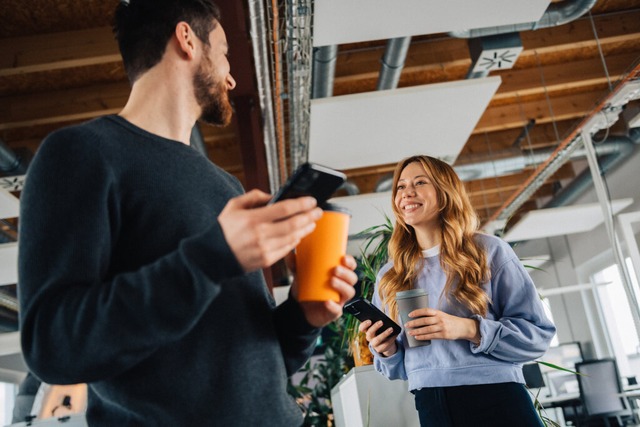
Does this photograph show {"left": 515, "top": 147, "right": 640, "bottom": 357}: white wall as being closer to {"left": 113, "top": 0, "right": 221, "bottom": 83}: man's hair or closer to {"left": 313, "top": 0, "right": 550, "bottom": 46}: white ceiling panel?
{"left": 313, "top": 0, "right": 550, "bottom": 46}: white ceiling panel

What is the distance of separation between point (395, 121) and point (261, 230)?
4.35m

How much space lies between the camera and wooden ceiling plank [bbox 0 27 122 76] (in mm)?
4406

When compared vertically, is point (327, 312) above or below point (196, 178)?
below

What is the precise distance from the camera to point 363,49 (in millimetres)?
5422

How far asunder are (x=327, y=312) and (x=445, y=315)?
970 millimetres

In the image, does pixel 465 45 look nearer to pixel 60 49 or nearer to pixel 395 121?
pixel 395 121

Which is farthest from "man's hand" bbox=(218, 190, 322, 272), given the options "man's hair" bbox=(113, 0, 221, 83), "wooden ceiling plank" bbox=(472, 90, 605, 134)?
"wooden ceiling plank" bbox=(472, 90, 605, 134)

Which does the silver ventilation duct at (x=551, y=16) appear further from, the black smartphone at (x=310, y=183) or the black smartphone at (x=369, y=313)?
the black smartphone at (x=310, y=183)

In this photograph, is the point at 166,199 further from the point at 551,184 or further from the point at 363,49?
the point at 551,184

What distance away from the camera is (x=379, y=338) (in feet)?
6.04

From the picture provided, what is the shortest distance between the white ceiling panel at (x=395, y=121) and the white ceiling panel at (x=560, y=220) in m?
2.53

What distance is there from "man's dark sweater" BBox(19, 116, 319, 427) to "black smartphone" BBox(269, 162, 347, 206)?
0.09 m

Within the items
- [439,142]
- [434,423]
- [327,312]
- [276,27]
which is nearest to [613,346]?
[439,142]

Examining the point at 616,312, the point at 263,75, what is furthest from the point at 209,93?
the point at 616,312
